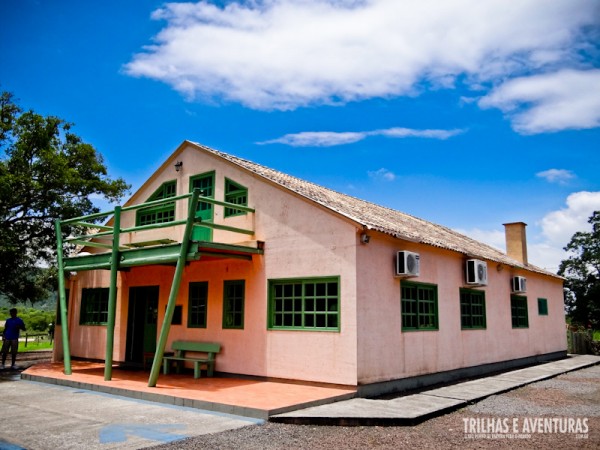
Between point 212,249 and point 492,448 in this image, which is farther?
point 212,249

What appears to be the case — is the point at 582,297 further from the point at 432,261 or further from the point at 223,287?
the point at 223,287

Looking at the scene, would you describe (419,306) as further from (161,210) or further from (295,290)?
(161,210)

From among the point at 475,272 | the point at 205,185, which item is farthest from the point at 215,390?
the point at 475,272

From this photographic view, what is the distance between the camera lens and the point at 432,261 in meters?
13.0

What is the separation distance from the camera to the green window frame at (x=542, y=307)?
19600 millimetres

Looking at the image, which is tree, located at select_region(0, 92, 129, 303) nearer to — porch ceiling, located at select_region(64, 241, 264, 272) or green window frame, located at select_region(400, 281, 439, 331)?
porch ceiling, located at select_region(64, 241, 264, 272)

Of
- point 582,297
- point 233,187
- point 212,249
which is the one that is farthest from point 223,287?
point 582,297

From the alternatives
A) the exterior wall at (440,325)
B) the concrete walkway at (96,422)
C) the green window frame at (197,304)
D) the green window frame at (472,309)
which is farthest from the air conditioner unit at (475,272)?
the concrete walkway at (96,422)

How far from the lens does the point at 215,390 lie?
10.1m

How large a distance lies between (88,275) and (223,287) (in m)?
6.47

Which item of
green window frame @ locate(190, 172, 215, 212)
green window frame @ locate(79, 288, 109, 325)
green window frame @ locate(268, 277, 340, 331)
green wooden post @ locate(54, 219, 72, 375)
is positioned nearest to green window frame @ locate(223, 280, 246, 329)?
green window frame @ locate(268, 277, 340, 331)

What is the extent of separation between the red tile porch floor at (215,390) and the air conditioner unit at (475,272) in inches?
228

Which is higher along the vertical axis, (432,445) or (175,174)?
(175,174)

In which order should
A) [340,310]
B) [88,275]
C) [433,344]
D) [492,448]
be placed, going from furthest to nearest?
[88,275] < [433,344] < [340,310] < [492,448]
